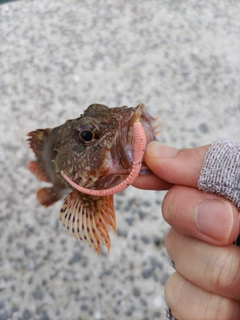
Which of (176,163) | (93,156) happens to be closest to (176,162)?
(176,163)

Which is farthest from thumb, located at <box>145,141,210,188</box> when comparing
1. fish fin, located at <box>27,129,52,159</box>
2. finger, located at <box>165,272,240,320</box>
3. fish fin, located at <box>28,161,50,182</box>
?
fish fin, located at <box>28,161,50,182</box>

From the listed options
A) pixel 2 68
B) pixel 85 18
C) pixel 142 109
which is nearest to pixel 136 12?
pixel 85 18

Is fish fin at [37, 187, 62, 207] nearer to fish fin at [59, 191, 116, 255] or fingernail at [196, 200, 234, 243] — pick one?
fish fin at [59, 191, 116, 255]

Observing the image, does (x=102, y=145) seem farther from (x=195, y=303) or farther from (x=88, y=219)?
(x=195, y=303)

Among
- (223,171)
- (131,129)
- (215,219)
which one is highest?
(131,129)

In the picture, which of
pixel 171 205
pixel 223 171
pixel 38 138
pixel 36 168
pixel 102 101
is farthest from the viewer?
pixel 102 101

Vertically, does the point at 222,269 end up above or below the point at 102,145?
below

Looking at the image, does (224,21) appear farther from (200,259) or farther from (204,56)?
(200,259)
